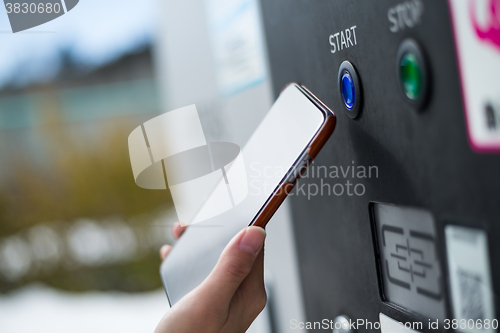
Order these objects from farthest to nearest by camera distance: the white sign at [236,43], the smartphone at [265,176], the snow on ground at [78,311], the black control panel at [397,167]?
the snow on ground at [78,311], the white sign at [236,43], the smartphone at [265,176], the black control panel at [397,167]

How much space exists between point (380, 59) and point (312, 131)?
85mm

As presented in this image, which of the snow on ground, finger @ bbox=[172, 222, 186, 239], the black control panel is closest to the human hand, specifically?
the black control panel

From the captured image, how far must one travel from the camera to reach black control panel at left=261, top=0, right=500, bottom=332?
0.31 m

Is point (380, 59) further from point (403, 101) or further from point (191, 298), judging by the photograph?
point (191, 298)

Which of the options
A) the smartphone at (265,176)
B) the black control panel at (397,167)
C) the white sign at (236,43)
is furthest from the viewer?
the white sign at (236,43)

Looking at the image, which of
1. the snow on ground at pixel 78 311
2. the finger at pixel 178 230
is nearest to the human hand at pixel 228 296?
the finger at pixel 178 230

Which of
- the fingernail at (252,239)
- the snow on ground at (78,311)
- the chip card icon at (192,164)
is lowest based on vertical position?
the snow on ground at (78,311)

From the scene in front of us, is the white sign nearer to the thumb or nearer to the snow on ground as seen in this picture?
the thumb

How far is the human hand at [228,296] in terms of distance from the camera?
0.43 meters

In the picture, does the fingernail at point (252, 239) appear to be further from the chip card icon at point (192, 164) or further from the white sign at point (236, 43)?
the white sign at point (236, 43)

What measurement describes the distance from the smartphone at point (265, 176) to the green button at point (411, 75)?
73 mm

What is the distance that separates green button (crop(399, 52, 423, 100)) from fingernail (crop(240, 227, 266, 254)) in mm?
174

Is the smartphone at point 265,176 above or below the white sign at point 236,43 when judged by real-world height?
below

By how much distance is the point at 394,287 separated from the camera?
1.41 feet
